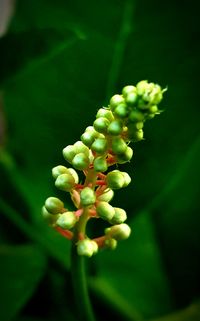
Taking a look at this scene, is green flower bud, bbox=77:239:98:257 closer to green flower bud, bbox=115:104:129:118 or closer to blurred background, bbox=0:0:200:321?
green flower bud, bbox=115:104:129:118

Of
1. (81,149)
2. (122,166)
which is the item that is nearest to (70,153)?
(81,149)

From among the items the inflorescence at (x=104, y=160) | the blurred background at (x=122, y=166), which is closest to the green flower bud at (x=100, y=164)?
the inflorescence at (x=104, y=160)

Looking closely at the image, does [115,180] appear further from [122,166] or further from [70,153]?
[122,166]

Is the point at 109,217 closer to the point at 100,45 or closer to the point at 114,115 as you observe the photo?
the point at 114,115

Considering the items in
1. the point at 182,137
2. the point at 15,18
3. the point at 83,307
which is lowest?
the point at 83,307

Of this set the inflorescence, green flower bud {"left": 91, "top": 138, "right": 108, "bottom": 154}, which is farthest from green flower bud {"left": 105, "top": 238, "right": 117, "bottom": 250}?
green flower bud {"left": 91, "top": 138, "right": 108, "bottom": 154}

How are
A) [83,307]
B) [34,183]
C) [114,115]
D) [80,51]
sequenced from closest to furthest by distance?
1. [114,115]
2. [83,307]
3. [80,51]
4. [34,183]

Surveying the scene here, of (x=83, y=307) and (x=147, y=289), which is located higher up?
(x=147, y=289)

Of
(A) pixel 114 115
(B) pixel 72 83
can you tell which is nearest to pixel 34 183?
(B) pixel 72 83
